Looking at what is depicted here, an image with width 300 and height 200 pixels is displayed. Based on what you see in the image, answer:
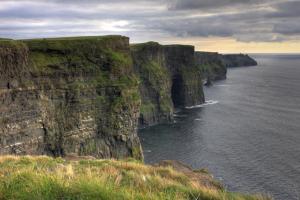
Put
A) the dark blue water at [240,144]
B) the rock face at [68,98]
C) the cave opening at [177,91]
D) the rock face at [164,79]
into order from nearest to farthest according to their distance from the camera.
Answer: the rock face at [68,98] < the dark blue water at [240,144] < the rock face at [164,79] < the cave opening at [177,91]

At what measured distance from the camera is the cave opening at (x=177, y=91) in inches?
6639

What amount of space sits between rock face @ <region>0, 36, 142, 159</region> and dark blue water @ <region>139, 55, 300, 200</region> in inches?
489

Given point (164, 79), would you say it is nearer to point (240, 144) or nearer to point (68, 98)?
point (240, 144)

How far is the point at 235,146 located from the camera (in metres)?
99.5

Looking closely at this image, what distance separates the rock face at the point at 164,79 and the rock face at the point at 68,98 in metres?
42.9

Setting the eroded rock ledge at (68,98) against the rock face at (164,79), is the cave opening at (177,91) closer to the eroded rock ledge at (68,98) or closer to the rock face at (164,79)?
the rock face at (164,79)

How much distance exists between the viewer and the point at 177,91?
16988 centimetres

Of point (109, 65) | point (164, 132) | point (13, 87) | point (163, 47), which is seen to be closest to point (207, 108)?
point (163, 47)

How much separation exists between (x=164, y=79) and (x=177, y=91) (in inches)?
803

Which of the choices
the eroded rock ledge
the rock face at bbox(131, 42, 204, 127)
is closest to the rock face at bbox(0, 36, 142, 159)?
the eroded rock ledge

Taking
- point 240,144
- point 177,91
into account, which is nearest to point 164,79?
point 177,91

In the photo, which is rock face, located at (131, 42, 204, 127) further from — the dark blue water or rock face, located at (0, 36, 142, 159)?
rock face, located at (0, 36, 142, 159)

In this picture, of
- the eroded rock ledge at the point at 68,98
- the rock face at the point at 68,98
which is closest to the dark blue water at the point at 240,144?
the eroded rock ledge at the point at 68,98

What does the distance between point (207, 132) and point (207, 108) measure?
45.8 meters
